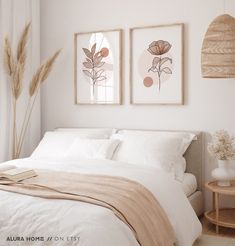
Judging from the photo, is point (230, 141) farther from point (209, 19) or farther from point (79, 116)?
point (79, 116)

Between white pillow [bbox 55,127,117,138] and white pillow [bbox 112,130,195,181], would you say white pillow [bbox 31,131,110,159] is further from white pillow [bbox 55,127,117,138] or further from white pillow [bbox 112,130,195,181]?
white pillow [bbox 112,130,195,181]

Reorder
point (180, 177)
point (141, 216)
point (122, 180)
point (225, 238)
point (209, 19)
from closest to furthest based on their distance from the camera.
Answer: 1. point (141, 216)
2. point (122, 180)
3. point (225, 238)
4. point (180, 177)
5. point (209, 19)

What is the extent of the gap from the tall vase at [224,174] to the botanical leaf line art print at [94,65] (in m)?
1.60

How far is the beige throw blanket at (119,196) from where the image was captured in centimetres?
243

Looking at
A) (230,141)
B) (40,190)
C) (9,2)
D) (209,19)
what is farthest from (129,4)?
(40,190)

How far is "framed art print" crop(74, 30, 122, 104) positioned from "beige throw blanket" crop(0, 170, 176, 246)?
5.35 feet

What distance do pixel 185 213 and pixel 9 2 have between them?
290 centimetres

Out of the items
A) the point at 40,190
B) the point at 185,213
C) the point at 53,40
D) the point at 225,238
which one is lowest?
the point at 225,238

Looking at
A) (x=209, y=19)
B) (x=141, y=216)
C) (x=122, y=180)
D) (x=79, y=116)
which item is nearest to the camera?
(x=141, y=216)

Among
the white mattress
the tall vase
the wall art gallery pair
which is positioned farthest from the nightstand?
the wall art gallery pair

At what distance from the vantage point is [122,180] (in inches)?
114

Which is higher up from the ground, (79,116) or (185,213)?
(79,116)

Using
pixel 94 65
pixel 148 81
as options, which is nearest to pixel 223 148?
pixel 148 81

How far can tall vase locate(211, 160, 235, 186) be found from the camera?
11.5 ft
